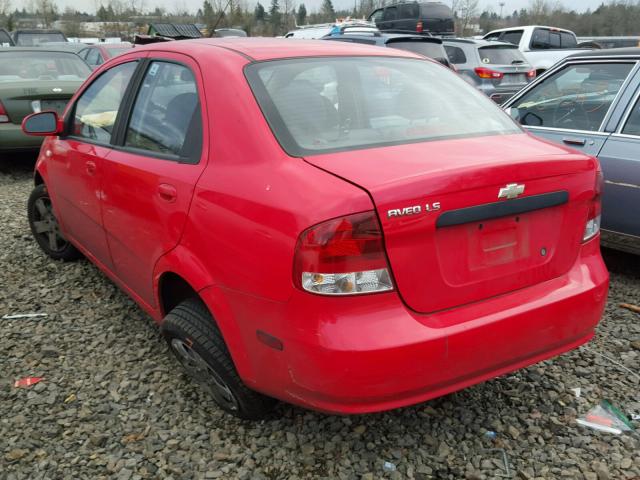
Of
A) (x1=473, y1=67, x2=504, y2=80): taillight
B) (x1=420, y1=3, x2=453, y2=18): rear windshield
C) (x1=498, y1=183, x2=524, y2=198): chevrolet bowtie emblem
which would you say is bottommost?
(x1=498, y1=183, x2=524, y2=198): chevrolet bowtie emblem

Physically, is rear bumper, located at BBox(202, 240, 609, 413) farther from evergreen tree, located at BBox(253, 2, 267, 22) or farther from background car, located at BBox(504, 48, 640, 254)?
evergreen tree, located at BBox(253, 2, 267, 22)

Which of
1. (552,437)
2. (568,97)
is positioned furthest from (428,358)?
(568,97)

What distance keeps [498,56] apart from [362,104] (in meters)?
9.52

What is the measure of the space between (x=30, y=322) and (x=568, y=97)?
4.14 metres

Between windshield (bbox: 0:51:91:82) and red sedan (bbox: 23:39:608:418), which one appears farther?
windshield (bbox: 0:51:91:82)

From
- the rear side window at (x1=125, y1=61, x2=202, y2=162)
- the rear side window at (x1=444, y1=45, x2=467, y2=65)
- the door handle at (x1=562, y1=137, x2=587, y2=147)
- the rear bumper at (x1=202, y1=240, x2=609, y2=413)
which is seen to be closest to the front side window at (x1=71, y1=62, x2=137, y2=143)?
the rear side window at (x1=125, y1=61, x2=202, y2=162)

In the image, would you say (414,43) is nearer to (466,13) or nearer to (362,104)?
(362,104)

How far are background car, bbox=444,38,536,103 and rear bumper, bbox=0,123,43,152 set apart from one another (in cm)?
707

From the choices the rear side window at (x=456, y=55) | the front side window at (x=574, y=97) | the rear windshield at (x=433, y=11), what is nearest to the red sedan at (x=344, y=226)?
the front side window at (x=574, y=97)

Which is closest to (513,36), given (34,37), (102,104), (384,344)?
(102,104)

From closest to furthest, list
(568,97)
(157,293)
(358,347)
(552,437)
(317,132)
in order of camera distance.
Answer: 1. (358,347)
2. (317,132)
3. (552,437)
4. (157,293)
5. (568,97)

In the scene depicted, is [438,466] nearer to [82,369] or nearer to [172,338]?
[172,338]

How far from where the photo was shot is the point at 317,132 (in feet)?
7.64

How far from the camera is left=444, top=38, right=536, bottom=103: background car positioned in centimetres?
1036
